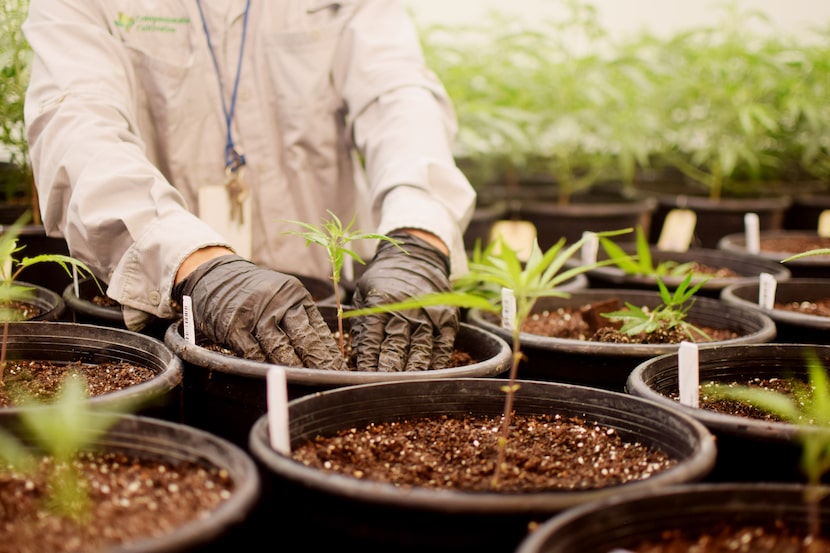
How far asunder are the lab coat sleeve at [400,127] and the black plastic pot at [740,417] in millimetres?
570

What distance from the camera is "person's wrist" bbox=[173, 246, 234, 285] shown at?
1364 millimetres

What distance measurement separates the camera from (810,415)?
1.24m

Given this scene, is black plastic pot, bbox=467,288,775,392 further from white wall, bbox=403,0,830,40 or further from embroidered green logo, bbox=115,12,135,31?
white wall, bbox=403,0,830,40

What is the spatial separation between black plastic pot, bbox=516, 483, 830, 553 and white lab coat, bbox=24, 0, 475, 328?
872 millimetres

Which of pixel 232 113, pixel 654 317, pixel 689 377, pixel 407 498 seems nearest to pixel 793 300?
pixel 654 317

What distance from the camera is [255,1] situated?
1.90 meters

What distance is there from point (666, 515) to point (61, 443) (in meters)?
0.61

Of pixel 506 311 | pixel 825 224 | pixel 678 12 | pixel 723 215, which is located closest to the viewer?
pixel 506 311

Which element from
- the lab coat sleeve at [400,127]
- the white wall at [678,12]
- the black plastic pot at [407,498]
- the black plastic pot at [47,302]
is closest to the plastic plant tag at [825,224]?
the lab coat sleeve at [400,127]

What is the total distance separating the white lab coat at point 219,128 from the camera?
1.42 m

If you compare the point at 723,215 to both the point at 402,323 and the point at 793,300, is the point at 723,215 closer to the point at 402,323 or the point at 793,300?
the point at 793,300

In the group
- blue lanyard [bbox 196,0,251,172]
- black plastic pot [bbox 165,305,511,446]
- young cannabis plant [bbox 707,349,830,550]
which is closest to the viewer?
young cannabis plant [bbox 707,349,830,550]

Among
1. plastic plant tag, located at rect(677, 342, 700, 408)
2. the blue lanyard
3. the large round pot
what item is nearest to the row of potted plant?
plastic plant tag, located at rect(677, 342, 700, 408)

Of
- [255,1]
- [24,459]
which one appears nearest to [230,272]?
[24,459]
